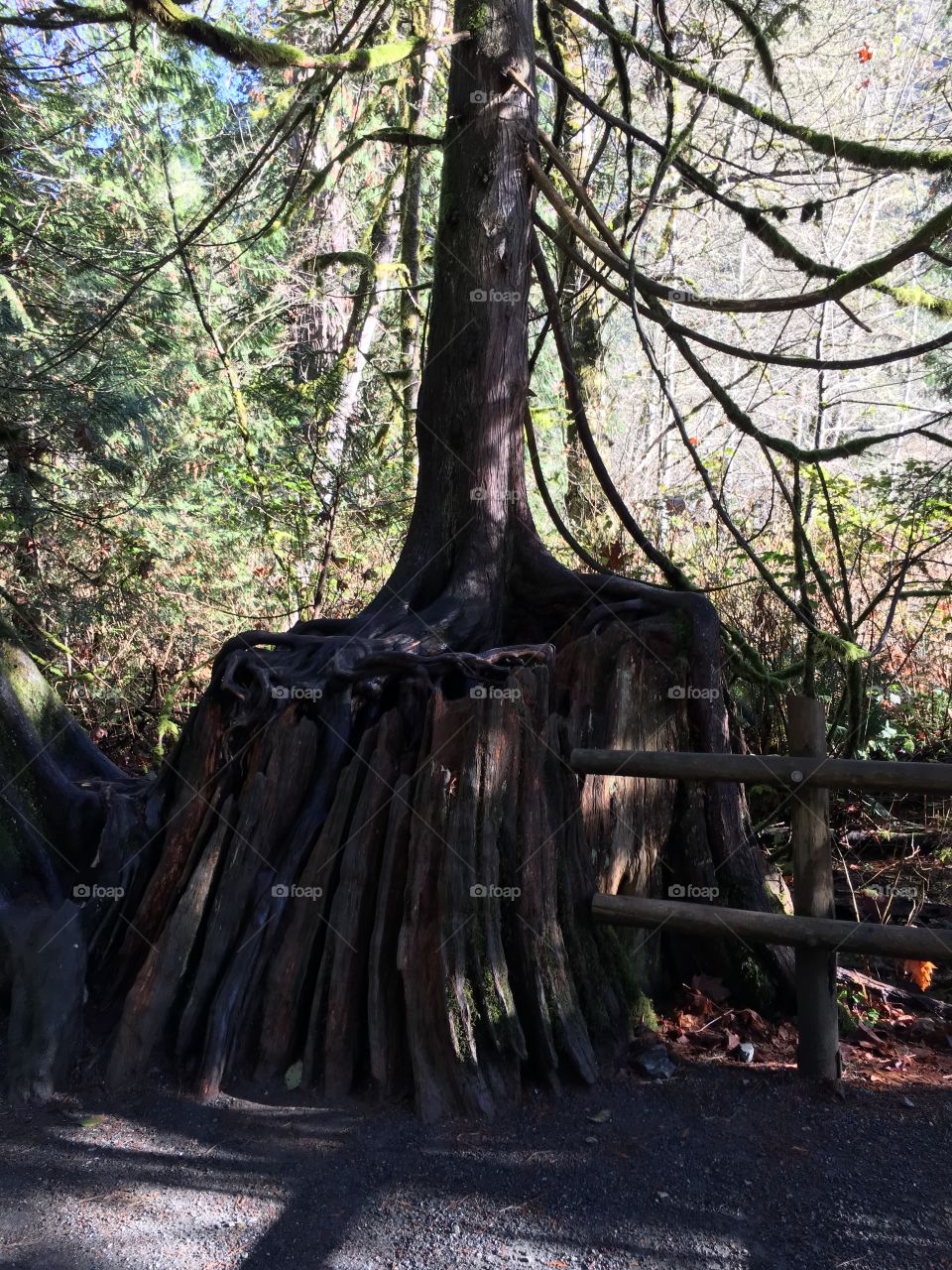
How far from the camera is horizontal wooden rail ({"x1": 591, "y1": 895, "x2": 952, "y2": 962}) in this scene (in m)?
3.87

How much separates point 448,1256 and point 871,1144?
162cm

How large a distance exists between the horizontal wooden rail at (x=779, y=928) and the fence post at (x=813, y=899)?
3.6 inches

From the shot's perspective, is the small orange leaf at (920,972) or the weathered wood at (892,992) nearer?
the weathered wood at (892,992)

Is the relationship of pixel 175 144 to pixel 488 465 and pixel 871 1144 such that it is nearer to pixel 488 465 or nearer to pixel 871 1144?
pixel 488 465

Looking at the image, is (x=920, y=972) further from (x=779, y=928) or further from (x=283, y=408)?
(x=283, y=408)

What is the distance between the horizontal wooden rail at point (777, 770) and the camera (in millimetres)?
3914

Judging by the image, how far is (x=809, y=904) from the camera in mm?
4055

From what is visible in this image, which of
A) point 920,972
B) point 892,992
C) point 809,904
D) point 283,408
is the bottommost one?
point 892,992

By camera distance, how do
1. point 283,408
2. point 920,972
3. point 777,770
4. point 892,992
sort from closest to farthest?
point 777,770, point 892,992, point 920,972, point 283,408

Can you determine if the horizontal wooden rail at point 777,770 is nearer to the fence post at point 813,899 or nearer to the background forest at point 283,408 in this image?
the fence post at point 813,899

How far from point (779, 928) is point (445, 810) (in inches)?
57.4

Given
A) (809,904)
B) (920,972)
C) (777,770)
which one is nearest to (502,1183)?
(809,904)

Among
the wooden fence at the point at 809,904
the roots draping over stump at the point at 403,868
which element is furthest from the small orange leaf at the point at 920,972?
the wooden fence at the point at 809,904

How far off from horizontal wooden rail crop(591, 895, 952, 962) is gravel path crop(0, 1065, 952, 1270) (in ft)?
1.92
